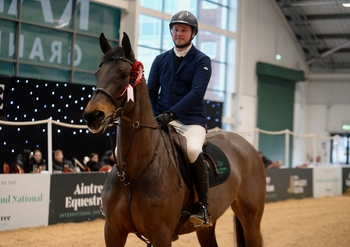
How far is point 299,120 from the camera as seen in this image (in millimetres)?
25375

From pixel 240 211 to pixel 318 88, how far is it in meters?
21.9

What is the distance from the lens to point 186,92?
4.43 metres

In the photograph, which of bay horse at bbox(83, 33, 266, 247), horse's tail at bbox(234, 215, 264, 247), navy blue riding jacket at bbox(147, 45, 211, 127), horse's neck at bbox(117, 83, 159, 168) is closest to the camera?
bay horse at bbox(83, 33, 266, 247)

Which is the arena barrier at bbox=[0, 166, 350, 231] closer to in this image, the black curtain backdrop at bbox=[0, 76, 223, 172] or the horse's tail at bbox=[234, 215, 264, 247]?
the black curtain backdrop at bbox=[0, 76, 223, 172]

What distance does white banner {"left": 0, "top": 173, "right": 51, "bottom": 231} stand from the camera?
26.0 ft

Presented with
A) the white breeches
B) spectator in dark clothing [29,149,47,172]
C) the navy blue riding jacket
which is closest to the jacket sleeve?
the navy blue riding jacket

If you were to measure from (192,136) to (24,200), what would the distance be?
15.5ft

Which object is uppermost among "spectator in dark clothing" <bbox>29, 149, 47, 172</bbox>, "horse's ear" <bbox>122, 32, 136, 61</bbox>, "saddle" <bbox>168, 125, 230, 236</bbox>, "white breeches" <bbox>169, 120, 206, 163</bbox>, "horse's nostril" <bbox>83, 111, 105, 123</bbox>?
"horse's ear" <bbox>122, 32, 136, 61</bbox>

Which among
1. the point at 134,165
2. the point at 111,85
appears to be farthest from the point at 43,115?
the point at 111,85

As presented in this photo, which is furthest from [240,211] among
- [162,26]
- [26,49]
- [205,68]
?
[162,26]

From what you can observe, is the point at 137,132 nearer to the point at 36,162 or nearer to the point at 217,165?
the point at 217,165

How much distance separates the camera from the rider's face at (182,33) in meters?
4.36

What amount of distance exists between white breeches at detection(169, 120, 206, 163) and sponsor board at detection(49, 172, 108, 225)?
4735 mm

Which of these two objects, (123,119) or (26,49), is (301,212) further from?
(123,119)
